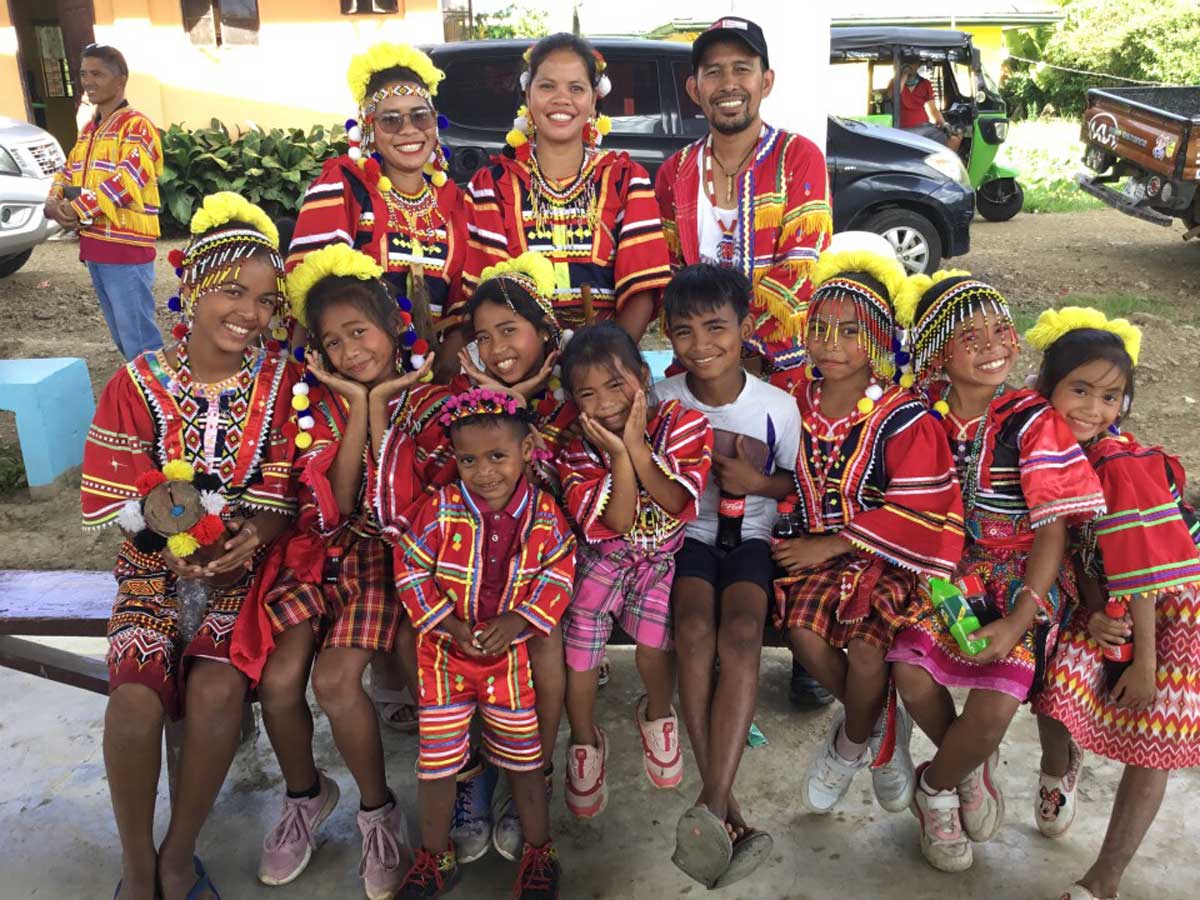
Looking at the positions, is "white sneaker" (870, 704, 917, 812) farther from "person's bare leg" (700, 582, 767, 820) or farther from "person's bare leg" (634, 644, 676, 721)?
"person's bare leg" (634, 644, 676, 721)

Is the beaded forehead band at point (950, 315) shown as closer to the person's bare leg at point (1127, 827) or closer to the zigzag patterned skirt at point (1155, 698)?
the zigzag patterned skirt at point (1155, 698)

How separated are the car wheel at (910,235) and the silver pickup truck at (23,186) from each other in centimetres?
644

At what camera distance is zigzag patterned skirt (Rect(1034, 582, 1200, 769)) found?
239 cm

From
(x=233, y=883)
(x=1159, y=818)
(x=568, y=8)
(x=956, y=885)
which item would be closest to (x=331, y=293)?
(x=233, y=883)

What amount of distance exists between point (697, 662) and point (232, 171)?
9.51 metres

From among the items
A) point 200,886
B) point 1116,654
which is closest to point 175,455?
point 200,886

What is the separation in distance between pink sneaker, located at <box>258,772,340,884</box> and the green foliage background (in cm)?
2060

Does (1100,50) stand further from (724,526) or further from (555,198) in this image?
(724,526)

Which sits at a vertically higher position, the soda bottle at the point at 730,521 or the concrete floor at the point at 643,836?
the soda bottle at the point at 730,521

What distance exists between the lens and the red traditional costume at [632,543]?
8.60ft

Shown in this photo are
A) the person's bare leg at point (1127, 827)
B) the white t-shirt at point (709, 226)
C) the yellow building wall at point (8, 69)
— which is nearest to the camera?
the person's bare leg at point (1127, 827)

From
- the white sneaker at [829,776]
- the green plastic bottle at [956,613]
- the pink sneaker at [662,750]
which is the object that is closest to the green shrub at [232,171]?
the pink sneaker at [662,750]

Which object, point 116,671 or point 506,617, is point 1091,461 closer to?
point 506,617

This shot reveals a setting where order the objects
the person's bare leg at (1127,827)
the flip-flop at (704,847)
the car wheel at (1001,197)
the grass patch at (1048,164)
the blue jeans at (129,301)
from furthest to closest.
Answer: the grass patch at (1048,164) → the car wheel at (1001,197) → the blue jeans at (129,301) → the person's bare leg at (1127,827) → the flip-flop at (704,847)
